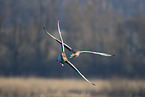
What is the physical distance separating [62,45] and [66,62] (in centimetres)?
186

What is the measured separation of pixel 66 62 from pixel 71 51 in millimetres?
1286

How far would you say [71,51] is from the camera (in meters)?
32.2

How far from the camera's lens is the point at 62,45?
32.3 m

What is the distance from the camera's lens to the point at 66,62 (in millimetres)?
32219

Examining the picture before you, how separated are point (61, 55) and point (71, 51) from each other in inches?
63.2

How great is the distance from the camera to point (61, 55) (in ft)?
102

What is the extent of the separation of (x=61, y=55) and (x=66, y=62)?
149cm

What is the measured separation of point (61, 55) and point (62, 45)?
1.64 m
